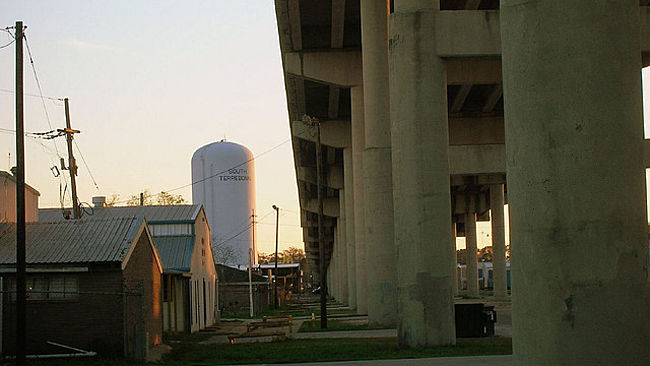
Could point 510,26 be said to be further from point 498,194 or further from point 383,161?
point 498,194

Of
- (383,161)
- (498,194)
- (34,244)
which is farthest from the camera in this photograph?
(498,194)

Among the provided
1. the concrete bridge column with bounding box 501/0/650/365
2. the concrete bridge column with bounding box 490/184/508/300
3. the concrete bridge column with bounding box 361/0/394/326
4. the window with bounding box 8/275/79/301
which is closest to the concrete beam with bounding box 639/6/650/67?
the concrete bridge column with bounding box 361/0/394/326

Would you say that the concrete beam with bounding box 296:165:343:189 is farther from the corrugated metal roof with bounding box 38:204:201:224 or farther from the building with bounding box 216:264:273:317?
the corrugated metal roof with bounding box 38:204:201:224

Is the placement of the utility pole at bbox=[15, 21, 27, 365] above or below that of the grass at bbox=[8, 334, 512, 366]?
above

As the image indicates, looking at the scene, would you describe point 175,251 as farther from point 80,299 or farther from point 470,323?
point 470,323

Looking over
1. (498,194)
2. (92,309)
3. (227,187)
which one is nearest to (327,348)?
(92,309)

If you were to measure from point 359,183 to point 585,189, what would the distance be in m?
36.8

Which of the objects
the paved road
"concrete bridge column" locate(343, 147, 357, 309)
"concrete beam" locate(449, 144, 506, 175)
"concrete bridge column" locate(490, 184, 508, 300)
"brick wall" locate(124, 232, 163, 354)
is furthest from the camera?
"concrete bridge column" locate(490, 184, 508, 300)

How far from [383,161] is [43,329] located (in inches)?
644

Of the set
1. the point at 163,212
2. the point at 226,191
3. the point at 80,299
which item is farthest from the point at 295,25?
the point at 226,191

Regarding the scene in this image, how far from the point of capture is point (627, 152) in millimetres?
11023

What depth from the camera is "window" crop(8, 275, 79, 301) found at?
78.8 feet

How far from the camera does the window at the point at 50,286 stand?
24016 mm

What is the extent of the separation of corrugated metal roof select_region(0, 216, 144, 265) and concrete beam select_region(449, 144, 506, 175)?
13806 millimetres
